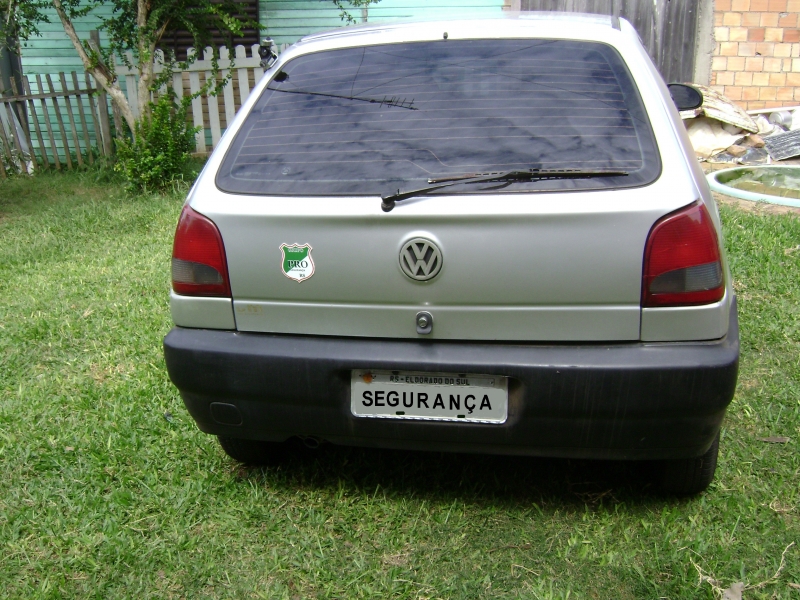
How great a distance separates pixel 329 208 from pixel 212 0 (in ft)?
27.3

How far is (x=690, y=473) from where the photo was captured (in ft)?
8.26

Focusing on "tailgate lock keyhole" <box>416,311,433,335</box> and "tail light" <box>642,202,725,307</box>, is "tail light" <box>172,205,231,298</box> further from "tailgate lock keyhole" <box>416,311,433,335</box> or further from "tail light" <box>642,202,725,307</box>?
"tail light" <box>642,202,725,307</box>

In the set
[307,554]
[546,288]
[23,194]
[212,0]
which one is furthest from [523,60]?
[212,0]

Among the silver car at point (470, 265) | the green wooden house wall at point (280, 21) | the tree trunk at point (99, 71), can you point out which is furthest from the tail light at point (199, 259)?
the green wooden house wall at point (280, 21)

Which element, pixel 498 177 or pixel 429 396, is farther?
pixel 429 396

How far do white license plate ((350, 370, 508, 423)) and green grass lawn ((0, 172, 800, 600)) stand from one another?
462 mm

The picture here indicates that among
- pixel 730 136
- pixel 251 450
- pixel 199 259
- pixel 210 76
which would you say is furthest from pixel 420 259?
pixel 210 76

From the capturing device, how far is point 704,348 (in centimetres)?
214

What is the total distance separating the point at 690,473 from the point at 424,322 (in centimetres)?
107

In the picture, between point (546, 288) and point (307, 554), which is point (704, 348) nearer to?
point (546, 288)

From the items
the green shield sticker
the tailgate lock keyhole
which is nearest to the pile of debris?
the tailgate lock keyhole

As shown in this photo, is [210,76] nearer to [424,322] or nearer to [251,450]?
[251,450]

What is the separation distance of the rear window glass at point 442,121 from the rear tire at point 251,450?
0.96m

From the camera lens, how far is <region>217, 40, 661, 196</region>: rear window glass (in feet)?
7.29
